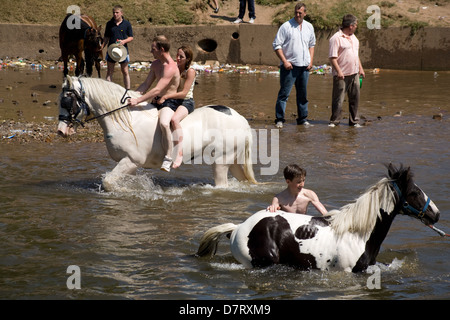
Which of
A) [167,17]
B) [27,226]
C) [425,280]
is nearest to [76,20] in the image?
[167,17]

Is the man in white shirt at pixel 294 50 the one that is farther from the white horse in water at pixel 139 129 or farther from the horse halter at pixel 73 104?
the horse halter at pixel 73 104

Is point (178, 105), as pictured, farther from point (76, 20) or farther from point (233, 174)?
point (76, 20)

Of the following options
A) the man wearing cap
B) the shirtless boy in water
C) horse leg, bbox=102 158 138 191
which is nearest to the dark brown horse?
the man wearing cap

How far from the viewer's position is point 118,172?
26.9 feet

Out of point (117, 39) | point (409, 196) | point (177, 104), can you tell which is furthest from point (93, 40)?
point (409, 196)

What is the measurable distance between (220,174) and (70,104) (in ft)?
6.88

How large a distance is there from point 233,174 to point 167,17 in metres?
13.3

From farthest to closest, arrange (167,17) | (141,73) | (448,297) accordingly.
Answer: (167,17), (141,73), (448,297)

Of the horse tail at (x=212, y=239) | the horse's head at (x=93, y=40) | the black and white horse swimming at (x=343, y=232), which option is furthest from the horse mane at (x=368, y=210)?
the horse's head at (x=93, y=40)

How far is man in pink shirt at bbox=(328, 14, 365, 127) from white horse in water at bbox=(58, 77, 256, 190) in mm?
4358

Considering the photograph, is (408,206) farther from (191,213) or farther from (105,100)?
(105,100)

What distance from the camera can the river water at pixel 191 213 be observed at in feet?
18.0

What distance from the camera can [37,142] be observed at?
11.1 m

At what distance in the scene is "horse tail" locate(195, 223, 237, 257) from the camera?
19.1 feet
